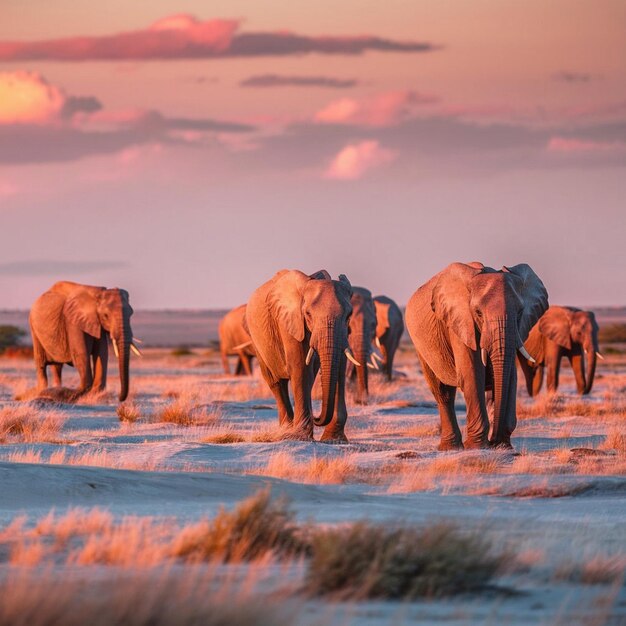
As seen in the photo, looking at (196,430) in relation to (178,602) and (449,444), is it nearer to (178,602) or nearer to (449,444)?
(449,444)

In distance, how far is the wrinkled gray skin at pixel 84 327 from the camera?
1259 inches

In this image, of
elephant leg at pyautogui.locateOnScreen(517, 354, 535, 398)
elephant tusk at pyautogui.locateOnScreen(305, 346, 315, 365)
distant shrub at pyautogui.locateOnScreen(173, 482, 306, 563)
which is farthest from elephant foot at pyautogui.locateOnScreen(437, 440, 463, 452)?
elephant leg at pyautogui.locateOnScreen(517, 354, 535, 398)

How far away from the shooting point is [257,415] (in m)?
28.5

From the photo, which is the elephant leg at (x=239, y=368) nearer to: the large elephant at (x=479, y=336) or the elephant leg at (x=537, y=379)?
the elephant leg at (x=537, y=379)

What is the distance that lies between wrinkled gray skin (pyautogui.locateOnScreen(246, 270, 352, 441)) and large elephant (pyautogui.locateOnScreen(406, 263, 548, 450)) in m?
1.36

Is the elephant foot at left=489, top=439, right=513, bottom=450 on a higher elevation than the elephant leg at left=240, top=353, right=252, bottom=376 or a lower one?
higher

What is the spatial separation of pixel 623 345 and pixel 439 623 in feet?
359

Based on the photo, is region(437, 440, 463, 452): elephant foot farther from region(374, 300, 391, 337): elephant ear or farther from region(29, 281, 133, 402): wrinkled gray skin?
region(374, 300, 391, 337): elephant ear

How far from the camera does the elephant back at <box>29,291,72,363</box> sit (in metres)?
34.7

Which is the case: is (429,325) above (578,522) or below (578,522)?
above

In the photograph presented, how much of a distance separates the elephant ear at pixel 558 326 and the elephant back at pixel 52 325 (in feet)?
43.7

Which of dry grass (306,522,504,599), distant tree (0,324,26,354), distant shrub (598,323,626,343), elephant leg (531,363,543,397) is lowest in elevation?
distant shrub (598,323,626,343)

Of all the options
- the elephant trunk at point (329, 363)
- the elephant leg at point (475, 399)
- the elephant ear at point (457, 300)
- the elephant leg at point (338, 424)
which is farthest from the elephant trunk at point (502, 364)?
the elephant leg at point (338, 424)

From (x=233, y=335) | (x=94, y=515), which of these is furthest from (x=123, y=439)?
(x=233, y=335)
